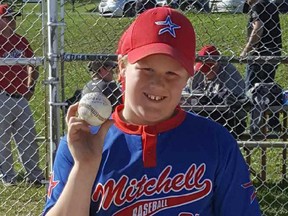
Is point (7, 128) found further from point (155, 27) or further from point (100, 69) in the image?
point (155, 27)

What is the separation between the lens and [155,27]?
76.6 inches

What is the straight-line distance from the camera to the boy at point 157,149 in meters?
1.89

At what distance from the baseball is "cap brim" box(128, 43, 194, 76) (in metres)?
0.15

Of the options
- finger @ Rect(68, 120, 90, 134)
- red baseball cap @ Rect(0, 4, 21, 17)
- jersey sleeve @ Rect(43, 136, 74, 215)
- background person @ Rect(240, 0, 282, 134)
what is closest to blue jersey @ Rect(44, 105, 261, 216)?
jersey sleeve @ Rect(43, 136, 74, 215)

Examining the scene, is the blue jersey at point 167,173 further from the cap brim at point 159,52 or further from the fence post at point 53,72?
the fence post at point 53,72

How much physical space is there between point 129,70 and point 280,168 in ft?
16.3

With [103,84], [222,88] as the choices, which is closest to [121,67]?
[103,84]

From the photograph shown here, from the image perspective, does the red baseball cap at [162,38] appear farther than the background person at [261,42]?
No

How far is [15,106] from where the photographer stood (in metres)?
6.23

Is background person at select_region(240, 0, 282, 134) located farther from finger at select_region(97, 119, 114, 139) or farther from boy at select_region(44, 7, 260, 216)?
finger at select_region(97, 119, 114, 139)

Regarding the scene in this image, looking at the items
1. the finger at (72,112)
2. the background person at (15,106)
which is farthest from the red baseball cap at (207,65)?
the finger at (72,112)

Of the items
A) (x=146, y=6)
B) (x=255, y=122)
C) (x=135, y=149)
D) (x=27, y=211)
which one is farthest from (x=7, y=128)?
(x=135, y=149)

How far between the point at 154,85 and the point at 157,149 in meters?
0.21

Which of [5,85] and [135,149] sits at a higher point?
[135,149]
